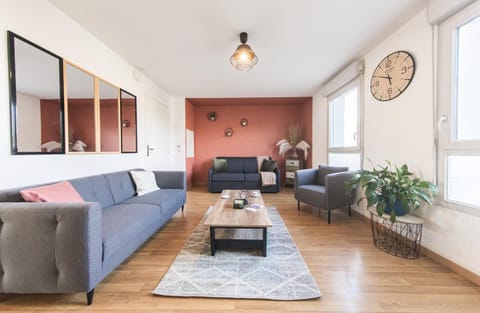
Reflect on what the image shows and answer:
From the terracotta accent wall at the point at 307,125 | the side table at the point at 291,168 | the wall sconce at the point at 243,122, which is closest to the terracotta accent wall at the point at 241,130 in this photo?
the wall sconce at the point at 243,122

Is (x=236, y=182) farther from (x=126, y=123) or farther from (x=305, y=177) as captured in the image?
(x=126, y=123)

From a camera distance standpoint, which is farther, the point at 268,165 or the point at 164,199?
the point at 268,165

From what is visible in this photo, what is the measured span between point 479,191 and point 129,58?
4027 mm

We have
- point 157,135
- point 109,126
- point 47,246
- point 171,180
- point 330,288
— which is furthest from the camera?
point 157,135

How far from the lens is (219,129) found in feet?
19.5

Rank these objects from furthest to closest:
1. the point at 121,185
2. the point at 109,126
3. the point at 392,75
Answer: the point at 109,126 → the point at 121,185 → the point at 392,75

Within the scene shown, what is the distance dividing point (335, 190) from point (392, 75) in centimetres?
154

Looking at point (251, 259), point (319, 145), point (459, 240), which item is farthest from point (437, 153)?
point (319, 145)

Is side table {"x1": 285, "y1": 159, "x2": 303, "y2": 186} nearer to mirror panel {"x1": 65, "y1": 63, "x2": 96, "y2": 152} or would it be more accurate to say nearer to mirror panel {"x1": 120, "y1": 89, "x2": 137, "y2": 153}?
mirror panel {"x1": 120, "y1": 89, "x2": 137, "y2": 153}

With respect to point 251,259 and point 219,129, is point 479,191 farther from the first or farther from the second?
point 219,129

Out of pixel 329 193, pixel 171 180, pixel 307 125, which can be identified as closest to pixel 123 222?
pixel 171 180

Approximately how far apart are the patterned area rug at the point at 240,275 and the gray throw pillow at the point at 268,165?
2942 millimetres

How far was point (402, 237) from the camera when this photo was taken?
2.23m

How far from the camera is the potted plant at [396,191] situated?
1.89m
